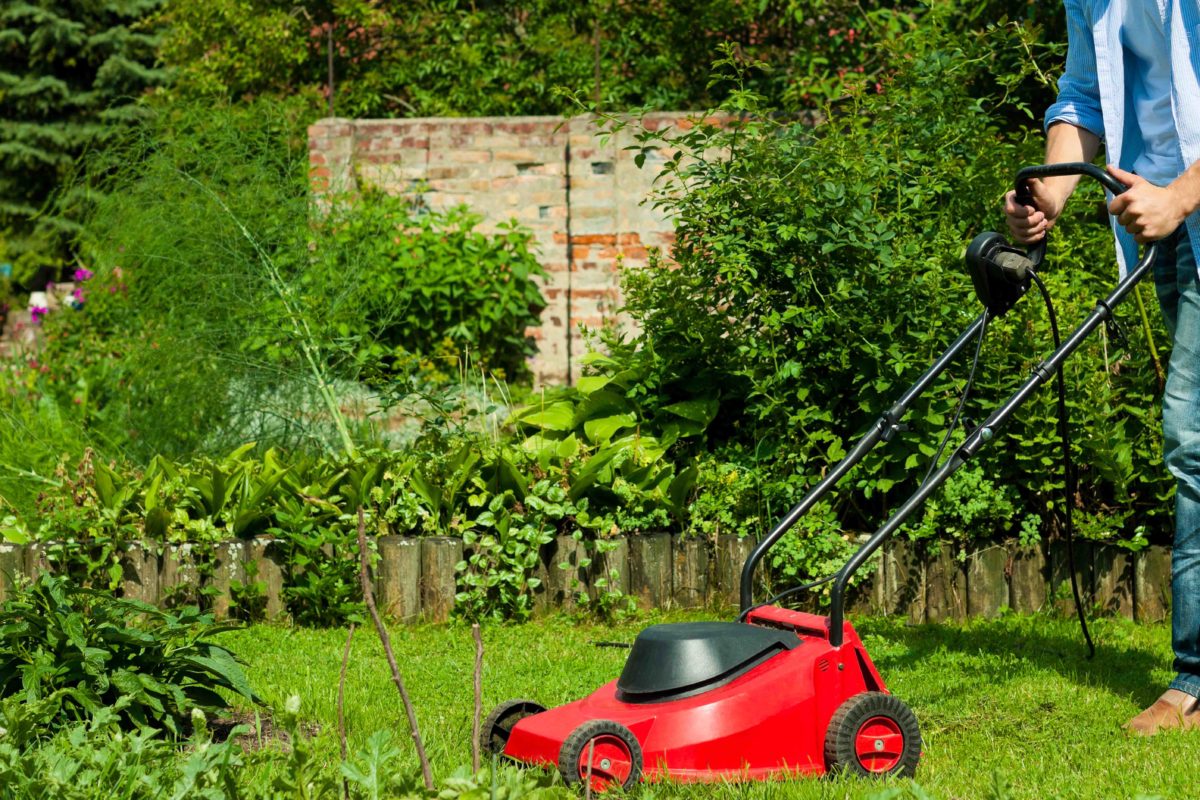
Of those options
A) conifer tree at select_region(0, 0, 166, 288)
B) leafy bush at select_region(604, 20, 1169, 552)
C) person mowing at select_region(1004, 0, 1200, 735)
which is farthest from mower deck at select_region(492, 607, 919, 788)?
conifer tree at select_region(0, 0, 166, 288)

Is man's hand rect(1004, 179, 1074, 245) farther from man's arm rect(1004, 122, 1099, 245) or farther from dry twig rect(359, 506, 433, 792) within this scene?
dry twig rect(359, 506, 433, 792)

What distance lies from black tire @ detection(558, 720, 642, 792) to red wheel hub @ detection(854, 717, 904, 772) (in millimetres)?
481

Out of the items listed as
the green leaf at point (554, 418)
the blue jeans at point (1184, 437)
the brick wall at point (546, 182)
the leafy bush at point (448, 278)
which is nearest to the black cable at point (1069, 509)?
the blue jeans at point (1184, 437)

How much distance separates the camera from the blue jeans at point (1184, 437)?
3285 millimetres

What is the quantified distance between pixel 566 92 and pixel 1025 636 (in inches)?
100

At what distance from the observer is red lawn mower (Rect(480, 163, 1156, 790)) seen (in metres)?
2.67

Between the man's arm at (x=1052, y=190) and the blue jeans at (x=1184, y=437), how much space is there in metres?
0.29

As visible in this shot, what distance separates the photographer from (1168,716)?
3266 mm

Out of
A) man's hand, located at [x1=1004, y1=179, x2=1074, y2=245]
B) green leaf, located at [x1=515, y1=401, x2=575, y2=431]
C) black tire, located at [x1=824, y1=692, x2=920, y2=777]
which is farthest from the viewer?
green leaf, located at [x1=515, y1=401, x2=575, y2=431]

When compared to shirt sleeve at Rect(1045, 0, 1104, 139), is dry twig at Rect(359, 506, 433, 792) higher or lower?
lower

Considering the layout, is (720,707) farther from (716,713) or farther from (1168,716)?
(1168,716)

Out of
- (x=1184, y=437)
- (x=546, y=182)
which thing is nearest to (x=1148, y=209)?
(x=1184, y=437)

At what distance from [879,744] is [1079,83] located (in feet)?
6.32

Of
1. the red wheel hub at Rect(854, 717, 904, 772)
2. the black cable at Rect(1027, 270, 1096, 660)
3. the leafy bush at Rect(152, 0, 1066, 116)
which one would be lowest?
the red wheel hub at Rect(854, 717, 904, 772)
